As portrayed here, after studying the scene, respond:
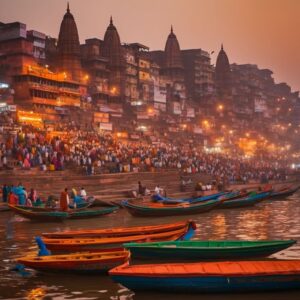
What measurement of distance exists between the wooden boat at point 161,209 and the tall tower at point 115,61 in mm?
41924

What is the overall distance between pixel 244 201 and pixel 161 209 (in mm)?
7828

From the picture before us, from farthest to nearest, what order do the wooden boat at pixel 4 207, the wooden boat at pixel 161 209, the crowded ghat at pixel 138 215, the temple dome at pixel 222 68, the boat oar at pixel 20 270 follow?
1. the temple dome at pixel 222 68
2. the wooden boat at pixel 4 207
3. the wooden boat at pixel 161 209
4. the boat oar at pixel 20 270
5. the crowded ghat at pixel 138 215

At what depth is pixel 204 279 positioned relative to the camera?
923 cm

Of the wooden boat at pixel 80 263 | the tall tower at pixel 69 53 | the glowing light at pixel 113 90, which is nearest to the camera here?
the wooden boat at pixel 80 263

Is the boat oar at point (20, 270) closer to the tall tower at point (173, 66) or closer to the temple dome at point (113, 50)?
the temple dome at point (113, 50)

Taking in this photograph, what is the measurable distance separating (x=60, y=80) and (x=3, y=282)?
138ft

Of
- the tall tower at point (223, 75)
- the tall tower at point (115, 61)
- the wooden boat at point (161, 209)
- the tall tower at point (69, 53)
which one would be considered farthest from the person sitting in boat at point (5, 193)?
the tall tower at point (223, 75)

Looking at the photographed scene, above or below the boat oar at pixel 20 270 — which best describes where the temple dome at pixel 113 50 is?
above

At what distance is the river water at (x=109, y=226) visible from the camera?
9.88 meters

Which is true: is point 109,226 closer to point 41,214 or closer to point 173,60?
point 41,214

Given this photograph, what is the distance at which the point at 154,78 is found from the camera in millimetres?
77562

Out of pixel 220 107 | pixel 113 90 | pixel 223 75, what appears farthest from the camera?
pixel 223 75

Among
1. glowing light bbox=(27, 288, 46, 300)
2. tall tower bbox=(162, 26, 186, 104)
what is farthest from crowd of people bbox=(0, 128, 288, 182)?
tall tower bbox=(162, 26, 186, 104)

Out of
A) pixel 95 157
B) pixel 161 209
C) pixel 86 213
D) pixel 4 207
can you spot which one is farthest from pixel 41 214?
pixel 95 157
